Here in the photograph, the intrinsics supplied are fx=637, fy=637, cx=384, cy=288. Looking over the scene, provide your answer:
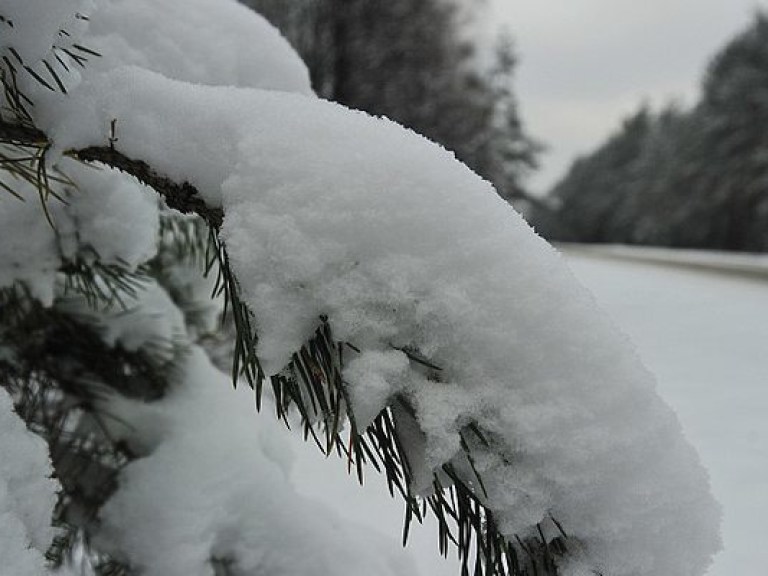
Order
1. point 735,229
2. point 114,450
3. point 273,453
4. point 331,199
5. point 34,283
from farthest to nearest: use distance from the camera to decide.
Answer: point 735,229
point 273,453
point 114,450
point 34,283
point 331,199

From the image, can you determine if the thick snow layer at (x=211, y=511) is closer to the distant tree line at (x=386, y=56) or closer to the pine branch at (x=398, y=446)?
the pine branch at (x=398, y=446)

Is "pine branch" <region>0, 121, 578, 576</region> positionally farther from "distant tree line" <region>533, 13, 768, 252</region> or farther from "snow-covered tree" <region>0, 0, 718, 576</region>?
"distant tree line" <region>533, 13, 768, 252</region>

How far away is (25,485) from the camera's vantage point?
92 centimetres

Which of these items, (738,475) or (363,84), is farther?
(363,84)

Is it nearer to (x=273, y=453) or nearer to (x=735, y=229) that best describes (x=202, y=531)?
(x=273, y=453)

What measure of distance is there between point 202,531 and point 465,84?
55.6 feet

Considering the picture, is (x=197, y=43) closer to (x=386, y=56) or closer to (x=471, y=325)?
(x=471, y=325)

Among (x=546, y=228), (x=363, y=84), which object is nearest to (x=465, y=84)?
(x=363, y=84)

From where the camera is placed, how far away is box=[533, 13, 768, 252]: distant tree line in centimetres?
2553

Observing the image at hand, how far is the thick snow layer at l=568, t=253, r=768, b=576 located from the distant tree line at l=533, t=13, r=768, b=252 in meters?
17.9

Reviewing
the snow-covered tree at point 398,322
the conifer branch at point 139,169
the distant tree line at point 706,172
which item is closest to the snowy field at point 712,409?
the snow-covered tree at point 398,322

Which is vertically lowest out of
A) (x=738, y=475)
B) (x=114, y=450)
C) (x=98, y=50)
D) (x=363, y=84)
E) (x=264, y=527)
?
(x=738, y=475)

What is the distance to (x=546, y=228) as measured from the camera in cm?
4581

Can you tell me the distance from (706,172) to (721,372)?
26.8 meters
